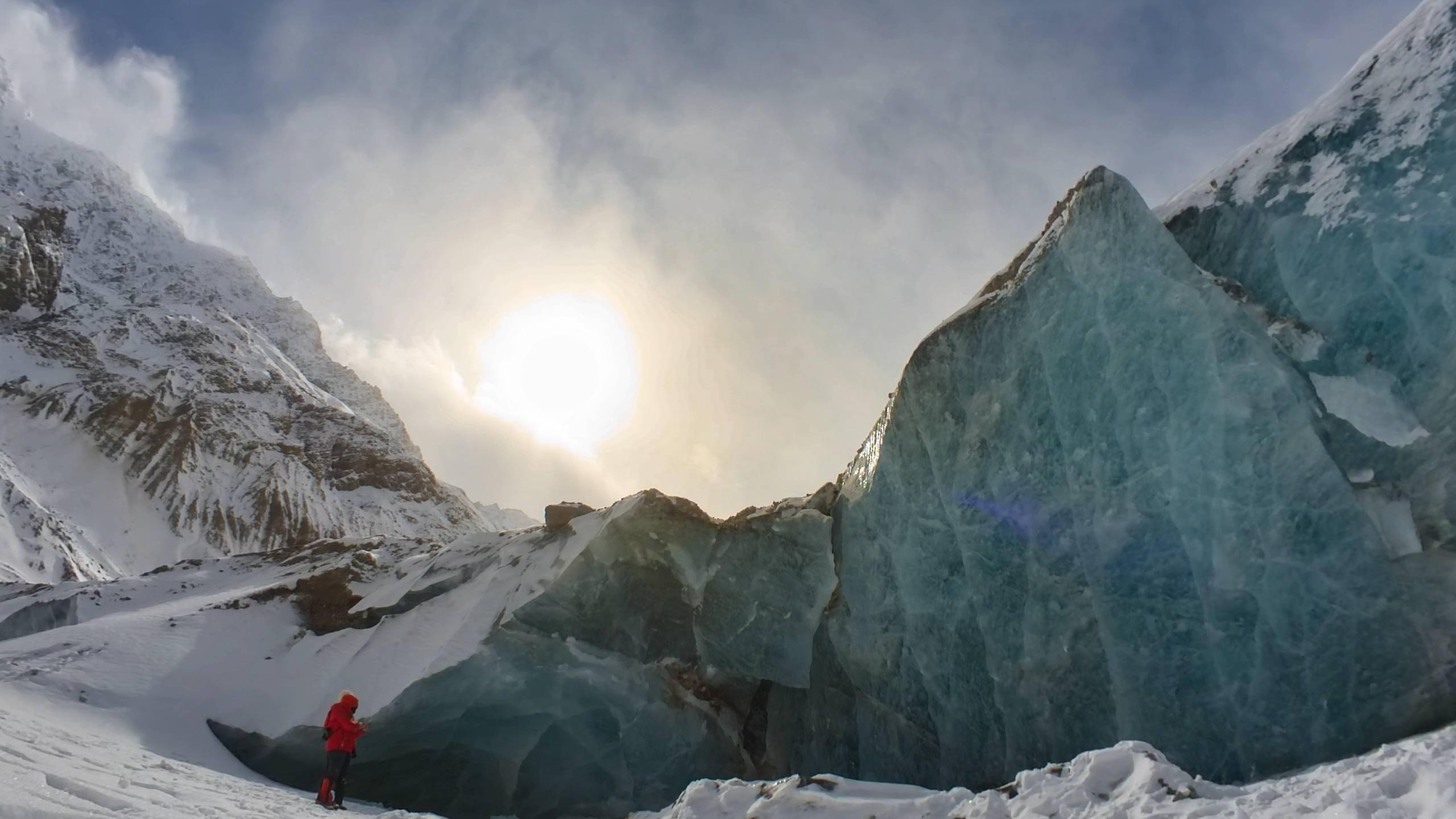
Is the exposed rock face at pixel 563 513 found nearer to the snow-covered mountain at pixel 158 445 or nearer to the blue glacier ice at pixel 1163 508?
the blue glacier ice at pixel 1163 508

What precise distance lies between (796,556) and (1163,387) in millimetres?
6617

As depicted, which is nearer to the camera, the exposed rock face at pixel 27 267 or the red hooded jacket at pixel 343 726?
the red hooded jacket at pixel 343 726

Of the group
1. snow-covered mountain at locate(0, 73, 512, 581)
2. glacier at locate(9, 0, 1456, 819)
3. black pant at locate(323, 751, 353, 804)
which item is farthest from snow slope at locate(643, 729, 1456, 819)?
snow-covered mountain at locate(0, 73, 512, 581)

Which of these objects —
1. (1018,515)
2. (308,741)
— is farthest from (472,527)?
(1018,515)

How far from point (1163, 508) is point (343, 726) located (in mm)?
10769

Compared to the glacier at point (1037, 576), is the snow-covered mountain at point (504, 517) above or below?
above

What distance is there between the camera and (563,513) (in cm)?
1702

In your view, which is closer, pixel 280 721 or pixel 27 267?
pixel 280 721

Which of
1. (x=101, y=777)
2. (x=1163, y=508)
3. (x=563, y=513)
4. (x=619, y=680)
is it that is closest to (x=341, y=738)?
(x=101, y=777)

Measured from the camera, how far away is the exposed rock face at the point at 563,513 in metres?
16.8

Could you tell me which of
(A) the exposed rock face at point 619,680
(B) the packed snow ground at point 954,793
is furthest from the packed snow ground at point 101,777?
(A) the exposed rock face at point 619,680

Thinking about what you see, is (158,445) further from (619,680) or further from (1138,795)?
(1138,795)

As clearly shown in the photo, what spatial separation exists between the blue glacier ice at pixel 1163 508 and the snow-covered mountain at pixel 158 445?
5016cm

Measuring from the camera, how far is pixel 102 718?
1255 centimetres
